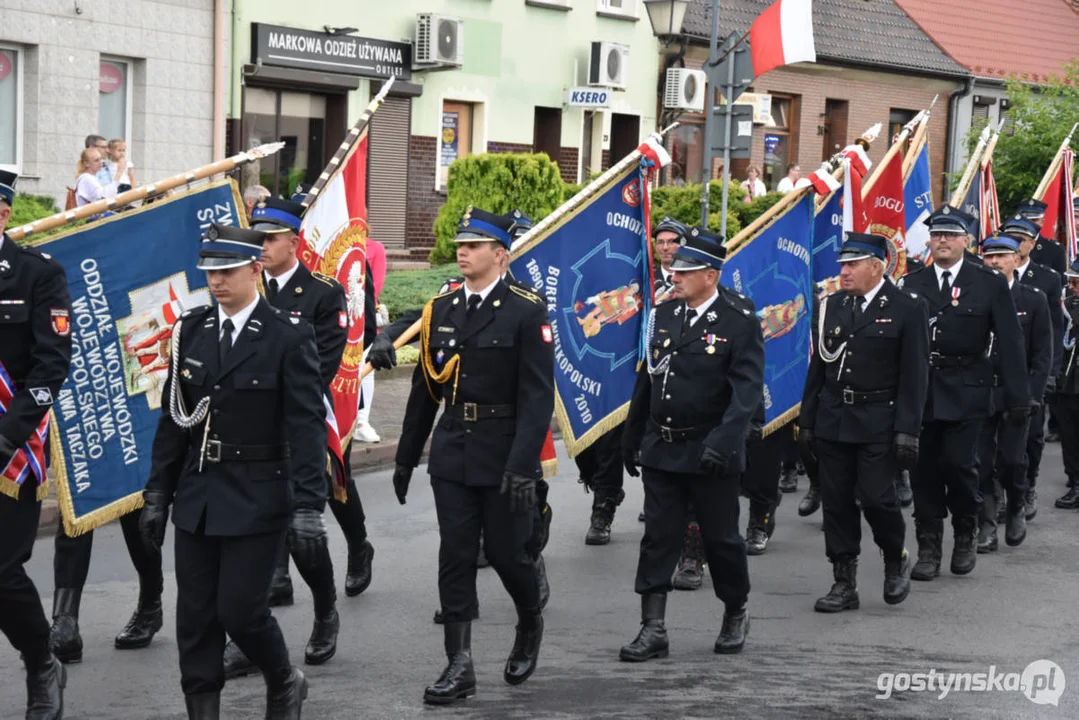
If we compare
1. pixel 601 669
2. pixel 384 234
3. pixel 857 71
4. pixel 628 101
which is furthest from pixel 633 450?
pixel 857 71

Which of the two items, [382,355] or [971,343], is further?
[971,343]

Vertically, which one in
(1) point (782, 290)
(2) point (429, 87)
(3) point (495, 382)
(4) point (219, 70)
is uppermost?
(2) point (429, 87)

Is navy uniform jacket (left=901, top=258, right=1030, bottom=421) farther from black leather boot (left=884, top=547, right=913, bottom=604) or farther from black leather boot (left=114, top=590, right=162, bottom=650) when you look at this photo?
black leather boot (left=114, top=590, right=162, bottom=650)

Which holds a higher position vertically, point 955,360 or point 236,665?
point 955,360

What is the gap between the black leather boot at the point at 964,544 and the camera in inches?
364

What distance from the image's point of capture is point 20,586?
5.91 meters

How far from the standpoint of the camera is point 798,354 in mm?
10703

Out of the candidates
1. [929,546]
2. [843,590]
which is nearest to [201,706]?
[843,590]

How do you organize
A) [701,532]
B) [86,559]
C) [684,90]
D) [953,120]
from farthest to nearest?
[953,120] < [684,90] < [701,532] < [86,559]

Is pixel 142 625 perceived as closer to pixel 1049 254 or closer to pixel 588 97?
pixel 1049 254

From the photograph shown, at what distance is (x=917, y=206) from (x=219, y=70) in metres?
11.2

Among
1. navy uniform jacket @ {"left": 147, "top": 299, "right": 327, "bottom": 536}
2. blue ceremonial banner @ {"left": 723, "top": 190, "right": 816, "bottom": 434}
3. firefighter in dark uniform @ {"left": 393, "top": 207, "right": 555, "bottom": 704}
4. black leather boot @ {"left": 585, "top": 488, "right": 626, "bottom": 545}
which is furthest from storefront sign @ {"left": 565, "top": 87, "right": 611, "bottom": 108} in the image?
navy uniform jacket @ {"left": 147, "top": 299, "right": 327, "bottom": 536}

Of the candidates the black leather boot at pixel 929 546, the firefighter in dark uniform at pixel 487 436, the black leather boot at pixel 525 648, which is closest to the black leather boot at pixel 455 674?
the firefighter in dark uniform at pixel 487 436

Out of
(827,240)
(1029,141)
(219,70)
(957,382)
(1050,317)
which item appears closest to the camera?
(957,382)
